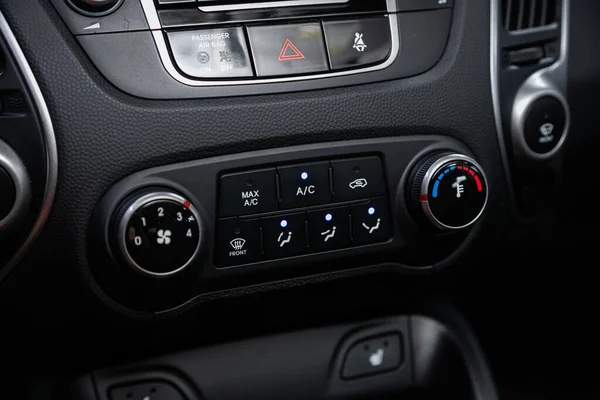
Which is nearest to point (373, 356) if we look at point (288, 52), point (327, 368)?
point (327, 368)

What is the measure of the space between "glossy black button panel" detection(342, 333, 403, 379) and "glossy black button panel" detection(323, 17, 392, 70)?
0.40 meters

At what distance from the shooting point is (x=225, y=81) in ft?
2.98

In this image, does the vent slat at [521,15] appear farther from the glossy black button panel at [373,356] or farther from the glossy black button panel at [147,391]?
the glossy black button panel at [147,391]

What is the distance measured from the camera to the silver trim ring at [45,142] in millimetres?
833

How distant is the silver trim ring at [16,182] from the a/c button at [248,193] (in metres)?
0.21

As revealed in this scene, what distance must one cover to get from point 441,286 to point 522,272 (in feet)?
0.44

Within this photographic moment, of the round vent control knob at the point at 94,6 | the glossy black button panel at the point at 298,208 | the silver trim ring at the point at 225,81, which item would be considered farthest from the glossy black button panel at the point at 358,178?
the round vent control knob at the point at 94,6

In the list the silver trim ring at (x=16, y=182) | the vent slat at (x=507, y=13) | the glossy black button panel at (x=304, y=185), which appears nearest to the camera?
the silver trim ring at (x=16, y=182)

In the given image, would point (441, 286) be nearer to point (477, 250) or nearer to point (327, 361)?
point (477, 250)

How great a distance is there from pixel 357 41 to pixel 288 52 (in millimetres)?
89

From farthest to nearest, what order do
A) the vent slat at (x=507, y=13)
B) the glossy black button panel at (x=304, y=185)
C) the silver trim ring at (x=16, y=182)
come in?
the vent slat at (x=507, y=13) < the glossy black button panel at (x=304, y=185) < the silver trim ring at (x=16, y=182)

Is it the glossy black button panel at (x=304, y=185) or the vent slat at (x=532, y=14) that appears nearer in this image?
the glossy black button panel at (x=304, y=185)

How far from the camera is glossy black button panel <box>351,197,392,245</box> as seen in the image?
97cm

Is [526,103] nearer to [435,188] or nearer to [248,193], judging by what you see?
[435,188]
